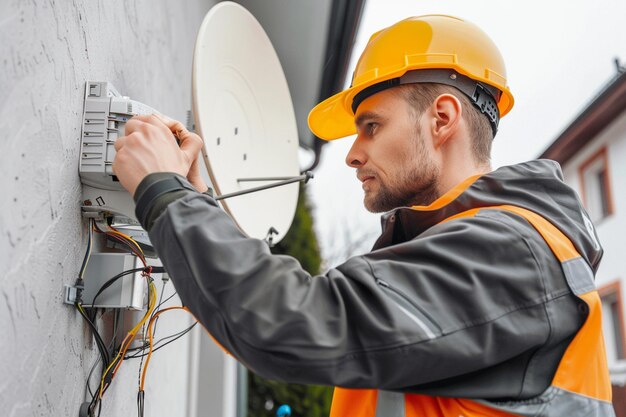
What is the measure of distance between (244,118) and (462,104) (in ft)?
2.92

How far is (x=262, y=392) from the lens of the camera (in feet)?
23.5

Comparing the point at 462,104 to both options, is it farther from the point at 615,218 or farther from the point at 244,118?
the point at 615,218

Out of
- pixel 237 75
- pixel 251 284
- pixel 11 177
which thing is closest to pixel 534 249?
pixel 251 284

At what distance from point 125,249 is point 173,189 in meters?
0.58

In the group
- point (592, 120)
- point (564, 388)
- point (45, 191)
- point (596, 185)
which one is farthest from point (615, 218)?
point (45, 191)

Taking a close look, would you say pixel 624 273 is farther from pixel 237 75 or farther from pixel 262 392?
pixel 237 75

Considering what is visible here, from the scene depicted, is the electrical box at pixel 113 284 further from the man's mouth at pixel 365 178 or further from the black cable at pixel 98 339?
the man's mouth at pixel 365 178

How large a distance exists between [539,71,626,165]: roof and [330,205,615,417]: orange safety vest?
38.2 ft

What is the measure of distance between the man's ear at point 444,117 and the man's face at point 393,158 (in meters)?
0.04

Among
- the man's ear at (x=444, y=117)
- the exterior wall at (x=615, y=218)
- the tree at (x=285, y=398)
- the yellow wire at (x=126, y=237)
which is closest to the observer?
the yellow wire at (x=126, y=237)

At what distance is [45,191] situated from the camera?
4.45ft

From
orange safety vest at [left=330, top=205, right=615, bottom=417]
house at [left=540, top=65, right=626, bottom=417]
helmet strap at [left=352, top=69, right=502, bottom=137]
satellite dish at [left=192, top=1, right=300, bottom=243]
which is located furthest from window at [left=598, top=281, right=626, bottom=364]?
orange safety vest at [left=330, top=205, right=615, bottom=417]

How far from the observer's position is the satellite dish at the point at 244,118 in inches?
75.2

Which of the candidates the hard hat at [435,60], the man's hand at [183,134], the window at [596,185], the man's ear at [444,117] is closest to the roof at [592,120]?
the window at [596,185]
